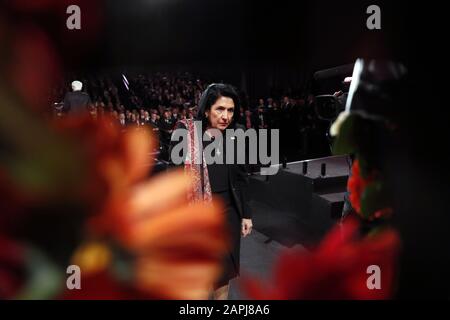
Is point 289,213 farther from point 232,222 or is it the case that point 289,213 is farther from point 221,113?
point 221,113

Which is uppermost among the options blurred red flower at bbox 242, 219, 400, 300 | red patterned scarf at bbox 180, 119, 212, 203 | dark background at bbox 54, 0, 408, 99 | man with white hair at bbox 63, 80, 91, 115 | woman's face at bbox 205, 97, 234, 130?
dark background at bbox 54, 0, 408, 99

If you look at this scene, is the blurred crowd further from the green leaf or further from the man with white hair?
the green leaf

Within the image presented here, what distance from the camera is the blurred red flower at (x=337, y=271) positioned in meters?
0.79

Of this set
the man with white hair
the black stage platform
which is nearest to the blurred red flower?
the black stage platform

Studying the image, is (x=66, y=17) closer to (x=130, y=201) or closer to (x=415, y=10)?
(x=130, y=201)

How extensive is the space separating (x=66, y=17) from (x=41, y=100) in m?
0.16

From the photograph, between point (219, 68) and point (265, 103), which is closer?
point (219, 68)

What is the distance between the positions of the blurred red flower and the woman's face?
67cm

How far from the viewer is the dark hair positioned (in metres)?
1.31

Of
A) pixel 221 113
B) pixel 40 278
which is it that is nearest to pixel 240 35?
pixel 221 113

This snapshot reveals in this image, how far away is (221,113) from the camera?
4.60 ft

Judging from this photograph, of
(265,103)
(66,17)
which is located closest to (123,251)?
(66,17)

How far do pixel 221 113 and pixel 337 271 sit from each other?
2.48 ft
